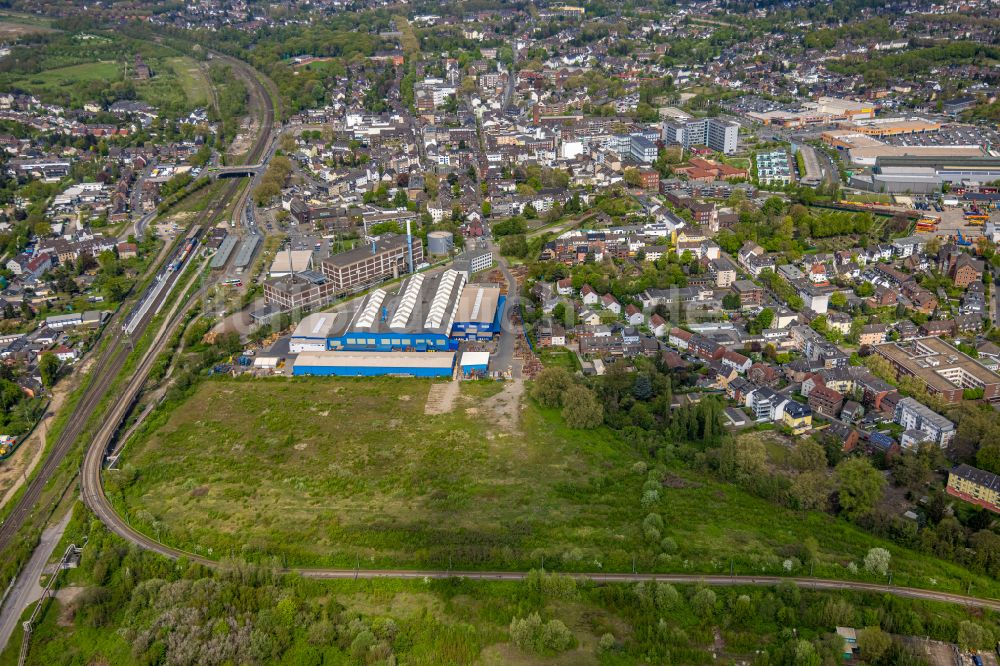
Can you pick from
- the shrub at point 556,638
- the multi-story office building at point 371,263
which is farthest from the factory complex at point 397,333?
the shrub at point 556,638

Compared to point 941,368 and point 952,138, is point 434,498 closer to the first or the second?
point 941,368

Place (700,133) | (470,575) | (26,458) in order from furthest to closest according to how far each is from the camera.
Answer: (700,133) < (26,458) < (470,575)

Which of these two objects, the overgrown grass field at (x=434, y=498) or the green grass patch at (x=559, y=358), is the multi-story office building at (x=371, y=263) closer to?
the overgrown grass field at (x=434, y=498)

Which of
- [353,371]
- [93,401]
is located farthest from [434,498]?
[93,401]

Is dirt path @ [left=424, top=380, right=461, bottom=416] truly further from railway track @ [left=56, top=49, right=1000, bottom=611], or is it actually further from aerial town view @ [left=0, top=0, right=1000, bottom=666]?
railway track @ [left=56, top=49, right=1000, bottom=611]

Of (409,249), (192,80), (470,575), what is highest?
(192,80)

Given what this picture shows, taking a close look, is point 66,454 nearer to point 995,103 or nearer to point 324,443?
point 324,443

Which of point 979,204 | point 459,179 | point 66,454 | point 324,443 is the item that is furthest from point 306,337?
point 979,204
